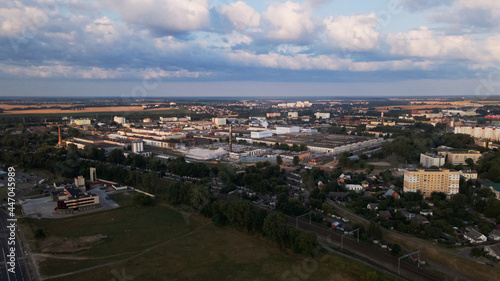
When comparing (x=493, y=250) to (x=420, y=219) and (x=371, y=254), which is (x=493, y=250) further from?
(x=371, y=254)

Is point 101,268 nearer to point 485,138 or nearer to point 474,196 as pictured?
point 474,196

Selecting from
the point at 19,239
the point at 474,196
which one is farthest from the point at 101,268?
the point at 474,196

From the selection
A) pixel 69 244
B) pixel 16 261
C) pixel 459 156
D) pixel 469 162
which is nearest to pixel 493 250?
pixel 469 162

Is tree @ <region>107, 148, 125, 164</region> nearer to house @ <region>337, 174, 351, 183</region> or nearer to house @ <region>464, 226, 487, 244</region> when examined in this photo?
house @ <region>337, 174, 351, 183</region>

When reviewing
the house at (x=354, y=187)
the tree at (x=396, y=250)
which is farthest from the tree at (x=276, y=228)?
the house at (x=354, y=187)

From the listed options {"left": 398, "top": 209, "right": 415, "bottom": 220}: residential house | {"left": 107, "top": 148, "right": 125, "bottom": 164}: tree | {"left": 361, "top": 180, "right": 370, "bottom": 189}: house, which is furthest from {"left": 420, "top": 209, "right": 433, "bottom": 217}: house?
{"left": 107, "top": 148, "right": 125, "bottom": 164}: tree

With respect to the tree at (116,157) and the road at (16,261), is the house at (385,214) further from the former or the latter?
the tree at (116,157)
